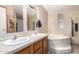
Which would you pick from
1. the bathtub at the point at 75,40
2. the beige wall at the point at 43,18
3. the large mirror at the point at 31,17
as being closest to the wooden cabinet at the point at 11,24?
the large mirror at the point at 31,17

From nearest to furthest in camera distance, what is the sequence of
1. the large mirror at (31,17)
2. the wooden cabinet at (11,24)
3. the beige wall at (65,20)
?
the wooden cabinet at (11,24) < the beige wall at (65,20) < the large mirror at (31,17)

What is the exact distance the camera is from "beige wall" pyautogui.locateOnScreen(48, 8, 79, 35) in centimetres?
181

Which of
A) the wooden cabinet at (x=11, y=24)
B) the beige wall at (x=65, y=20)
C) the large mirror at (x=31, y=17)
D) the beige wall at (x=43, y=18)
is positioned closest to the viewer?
the wooden cabinet at (x=11, y=24)

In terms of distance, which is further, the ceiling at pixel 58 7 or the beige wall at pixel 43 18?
the beige wall at pixel 43 18

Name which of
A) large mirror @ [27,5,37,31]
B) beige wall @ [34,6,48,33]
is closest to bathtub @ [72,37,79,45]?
beige wall @ [34,6,48,33]

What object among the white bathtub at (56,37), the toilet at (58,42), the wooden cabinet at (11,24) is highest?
the wooden cabinet at (11,24)

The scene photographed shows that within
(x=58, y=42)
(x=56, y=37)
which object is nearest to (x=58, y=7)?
(x=56, y=37)

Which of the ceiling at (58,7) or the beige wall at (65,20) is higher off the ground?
the ceiling at (58,7)

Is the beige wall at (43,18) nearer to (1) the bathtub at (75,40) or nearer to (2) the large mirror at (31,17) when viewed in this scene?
(2) the large mirror at (31,17)

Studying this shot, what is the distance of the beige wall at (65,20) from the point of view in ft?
5.92

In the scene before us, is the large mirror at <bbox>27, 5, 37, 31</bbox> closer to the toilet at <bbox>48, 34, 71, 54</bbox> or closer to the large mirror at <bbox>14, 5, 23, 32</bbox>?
the large mirror at <bbox>14, 5, 23, 32</bbox>
